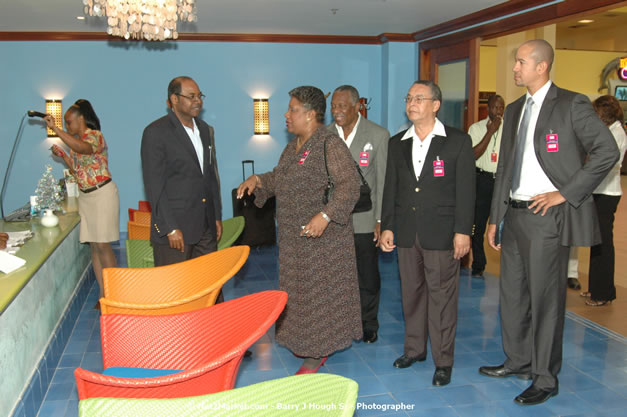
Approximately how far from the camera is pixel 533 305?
10.2ft

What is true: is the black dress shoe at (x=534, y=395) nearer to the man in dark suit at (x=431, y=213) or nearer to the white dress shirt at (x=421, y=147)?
the man in dark suit at (x=431, y=213)

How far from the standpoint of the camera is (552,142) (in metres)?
2.96

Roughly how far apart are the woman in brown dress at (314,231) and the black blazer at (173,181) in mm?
420

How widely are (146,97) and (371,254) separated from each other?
5016 mm

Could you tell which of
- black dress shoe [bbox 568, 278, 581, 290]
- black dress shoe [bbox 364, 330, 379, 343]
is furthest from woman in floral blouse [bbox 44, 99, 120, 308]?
black dress shoe [bbox 568, 278, 581, 290]

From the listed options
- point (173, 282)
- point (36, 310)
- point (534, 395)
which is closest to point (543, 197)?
point (534, 395)

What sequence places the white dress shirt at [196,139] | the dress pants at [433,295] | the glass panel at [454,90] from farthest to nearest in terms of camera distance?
the glass panel at [454,90] → the white dress shirt at [196,139] → the dress pants at [433,295]

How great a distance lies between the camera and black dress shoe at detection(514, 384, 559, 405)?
3.07 metres

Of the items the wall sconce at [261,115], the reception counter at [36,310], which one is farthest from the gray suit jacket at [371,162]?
the wall sconce at [261,115]

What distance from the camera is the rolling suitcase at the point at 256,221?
711 cm

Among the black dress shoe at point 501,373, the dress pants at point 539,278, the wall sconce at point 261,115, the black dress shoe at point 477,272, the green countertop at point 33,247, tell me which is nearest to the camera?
the green countertop at point 33,247

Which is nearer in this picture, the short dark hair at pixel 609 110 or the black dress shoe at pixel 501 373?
the black dress shoe at pixel 501 373

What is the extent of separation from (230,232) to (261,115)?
433 cm

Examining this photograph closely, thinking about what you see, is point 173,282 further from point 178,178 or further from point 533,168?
point 533,168
